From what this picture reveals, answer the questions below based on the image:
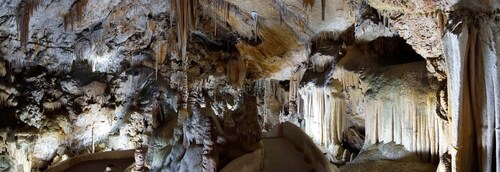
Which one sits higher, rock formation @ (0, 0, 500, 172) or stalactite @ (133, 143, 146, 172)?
rock formation @ (0, 0, 500, 172)

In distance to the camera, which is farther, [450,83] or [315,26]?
[315,26]

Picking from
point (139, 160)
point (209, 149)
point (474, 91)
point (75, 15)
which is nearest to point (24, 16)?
point (75, 15)

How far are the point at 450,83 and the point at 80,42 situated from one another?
11144 millimetres

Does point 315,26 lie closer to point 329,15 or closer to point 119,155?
point 329,15

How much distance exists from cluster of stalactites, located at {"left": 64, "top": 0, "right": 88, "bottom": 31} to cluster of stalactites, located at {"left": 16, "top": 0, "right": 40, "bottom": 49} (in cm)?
100

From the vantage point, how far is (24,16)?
1145 centimetres

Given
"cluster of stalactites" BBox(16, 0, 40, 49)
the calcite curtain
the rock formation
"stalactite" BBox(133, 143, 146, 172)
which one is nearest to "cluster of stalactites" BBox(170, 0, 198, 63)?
the rock formation

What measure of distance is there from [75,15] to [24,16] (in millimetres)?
1329

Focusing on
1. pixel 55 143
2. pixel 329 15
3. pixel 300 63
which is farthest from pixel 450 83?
pixel 55 143

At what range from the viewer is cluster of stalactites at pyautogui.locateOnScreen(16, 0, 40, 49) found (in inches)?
440

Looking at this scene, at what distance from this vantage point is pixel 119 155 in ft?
42.4

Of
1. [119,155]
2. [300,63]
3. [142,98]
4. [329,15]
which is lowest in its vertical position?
[119,155]

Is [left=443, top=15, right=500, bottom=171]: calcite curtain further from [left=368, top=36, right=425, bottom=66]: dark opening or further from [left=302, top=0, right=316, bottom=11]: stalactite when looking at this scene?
[left=302, top=0, right=316, bottom=11]: stalactite

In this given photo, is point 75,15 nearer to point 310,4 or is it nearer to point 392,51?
point 310,4
